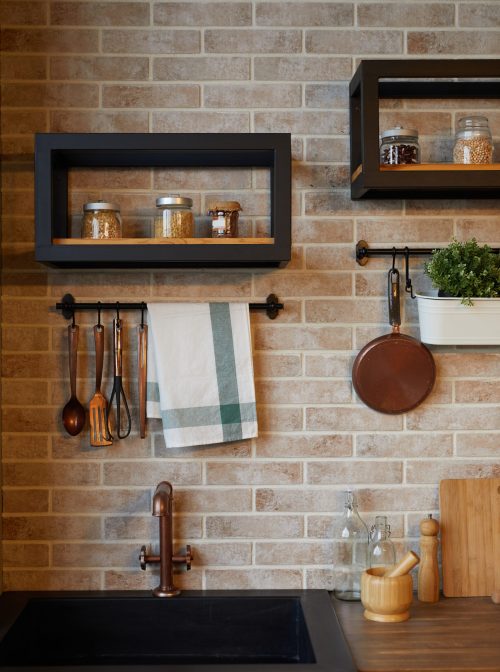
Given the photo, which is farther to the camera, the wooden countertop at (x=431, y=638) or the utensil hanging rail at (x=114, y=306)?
the utensil hanging rail at (x=114, y=306)

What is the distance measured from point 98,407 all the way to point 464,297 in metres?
0.92

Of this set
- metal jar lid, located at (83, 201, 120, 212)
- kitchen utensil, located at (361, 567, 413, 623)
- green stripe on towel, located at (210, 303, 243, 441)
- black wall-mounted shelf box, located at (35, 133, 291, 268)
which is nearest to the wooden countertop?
kitchen utensil, located at (361, 567, 413, 623)

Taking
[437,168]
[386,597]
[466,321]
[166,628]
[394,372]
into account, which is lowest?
[166,628]

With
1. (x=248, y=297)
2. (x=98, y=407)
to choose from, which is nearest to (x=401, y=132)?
(x=248, y=297)

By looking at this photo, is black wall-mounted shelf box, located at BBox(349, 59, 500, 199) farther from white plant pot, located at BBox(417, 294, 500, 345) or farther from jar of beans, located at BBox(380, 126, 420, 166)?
white plant pot, located at BBox(417, 294, 500, 345)

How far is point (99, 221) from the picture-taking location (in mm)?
1768

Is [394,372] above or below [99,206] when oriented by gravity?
below

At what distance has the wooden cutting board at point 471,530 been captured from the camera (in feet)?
6.10

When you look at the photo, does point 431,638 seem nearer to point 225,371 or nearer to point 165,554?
point 165,554

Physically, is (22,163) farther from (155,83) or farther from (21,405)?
(21,405)

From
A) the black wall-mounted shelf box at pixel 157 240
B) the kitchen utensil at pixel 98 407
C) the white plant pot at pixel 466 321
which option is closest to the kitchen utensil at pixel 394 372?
the white plant pot at pixel 466 321

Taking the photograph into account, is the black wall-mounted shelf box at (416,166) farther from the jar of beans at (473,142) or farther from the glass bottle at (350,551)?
the glass bottle at (350,551)

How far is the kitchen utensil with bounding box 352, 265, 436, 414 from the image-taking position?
187 centimetres

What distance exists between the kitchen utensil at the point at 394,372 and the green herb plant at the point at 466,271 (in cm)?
15
